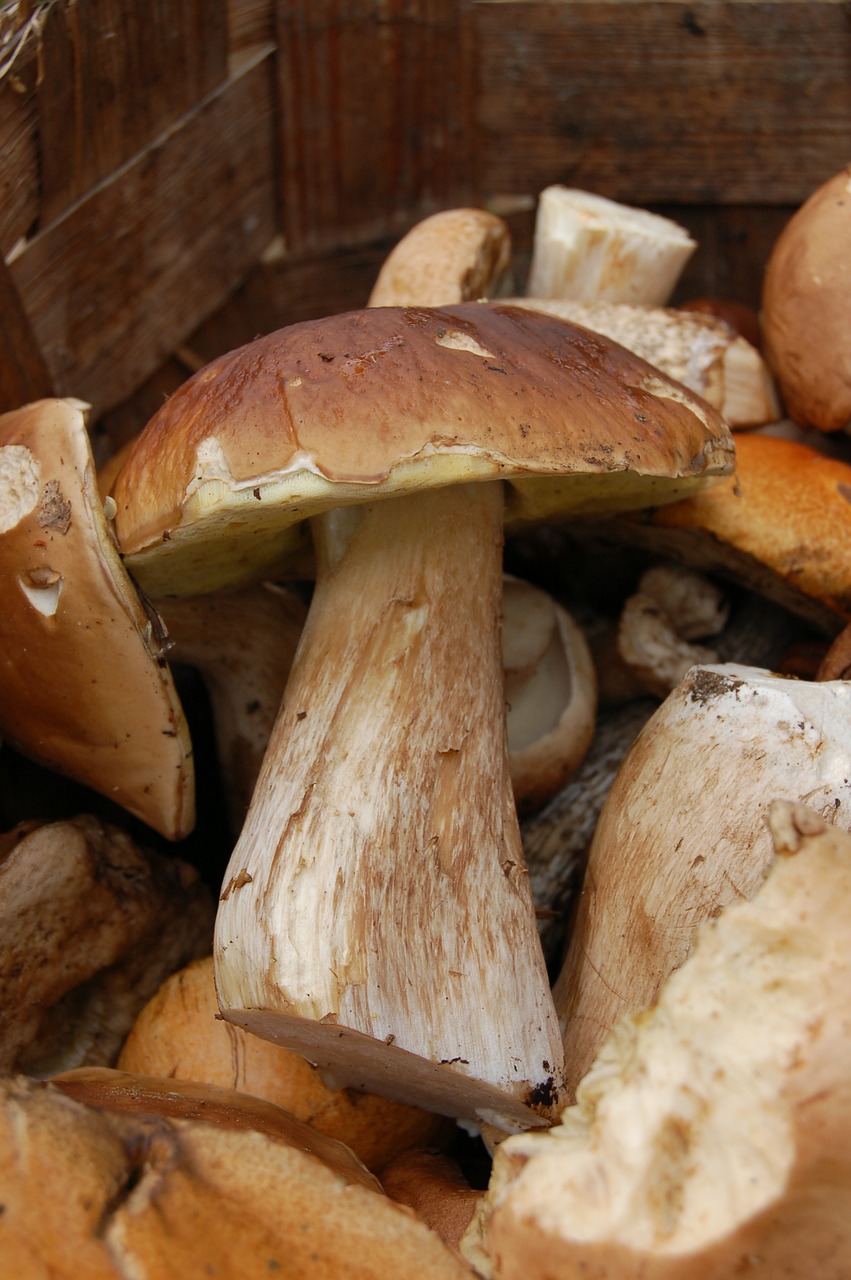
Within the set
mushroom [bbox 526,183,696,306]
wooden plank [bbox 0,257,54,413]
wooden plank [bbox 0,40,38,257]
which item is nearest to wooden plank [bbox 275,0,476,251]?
mushroom [bbox 526,183,696,306]

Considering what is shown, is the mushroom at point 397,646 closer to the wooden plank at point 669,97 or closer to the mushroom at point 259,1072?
the mushroom at point 259,1072

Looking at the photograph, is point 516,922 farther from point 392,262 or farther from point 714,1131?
point 392,262

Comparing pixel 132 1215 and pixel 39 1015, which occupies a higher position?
pixel 132 1215

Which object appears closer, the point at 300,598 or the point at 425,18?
the point at 300,598

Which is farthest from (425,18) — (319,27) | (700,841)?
(700,841)

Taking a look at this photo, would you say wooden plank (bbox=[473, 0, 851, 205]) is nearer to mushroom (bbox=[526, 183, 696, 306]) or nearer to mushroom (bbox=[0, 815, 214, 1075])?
mushroom (bbox=[526, 183, 696, 306])

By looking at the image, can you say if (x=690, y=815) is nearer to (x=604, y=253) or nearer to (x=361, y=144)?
(x=604, y=253)

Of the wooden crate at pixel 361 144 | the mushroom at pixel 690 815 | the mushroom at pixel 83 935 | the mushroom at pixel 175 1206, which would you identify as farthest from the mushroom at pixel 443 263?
the mushroom at pixel 175 1206
